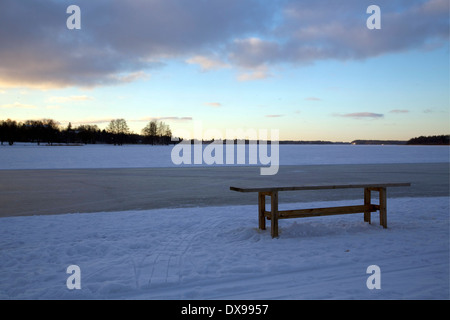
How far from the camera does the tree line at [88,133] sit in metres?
111

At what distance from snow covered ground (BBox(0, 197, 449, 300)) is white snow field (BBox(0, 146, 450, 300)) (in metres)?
0.01

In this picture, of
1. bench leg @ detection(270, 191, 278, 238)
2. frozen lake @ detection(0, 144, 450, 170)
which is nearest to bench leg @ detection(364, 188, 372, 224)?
bench leg @ detection(270, 191, 278, 238)

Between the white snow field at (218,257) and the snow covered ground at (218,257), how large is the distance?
1cm

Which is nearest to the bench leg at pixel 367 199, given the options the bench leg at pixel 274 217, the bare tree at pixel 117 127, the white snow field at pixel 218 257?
the white snow field at pixel 218 257

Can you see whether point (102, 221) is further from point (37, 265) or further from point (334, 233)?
point (334, 233)

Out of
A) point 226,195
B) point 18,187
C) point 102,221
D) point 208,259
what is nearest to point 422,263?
point 208,259

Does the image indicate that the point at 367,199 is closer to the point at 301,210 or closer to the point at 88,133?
the point at 301,210

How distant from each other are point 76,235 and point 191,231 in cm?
186

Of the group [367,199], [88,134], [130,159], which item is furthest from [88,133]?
[367,199]

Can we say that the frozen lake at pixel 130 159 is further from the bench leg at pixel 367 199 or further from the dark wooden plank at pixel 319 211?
the dark wooden plank at pixel 319 211

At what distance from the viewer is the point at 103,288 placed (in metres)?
3.56

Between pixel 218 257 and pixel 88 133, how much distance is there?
134817mm

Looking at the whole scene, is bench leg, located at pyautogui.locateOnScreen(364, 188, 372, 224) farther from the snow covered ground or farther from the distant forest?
the distant forest

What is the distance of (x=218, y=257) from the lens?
14.9 feet
